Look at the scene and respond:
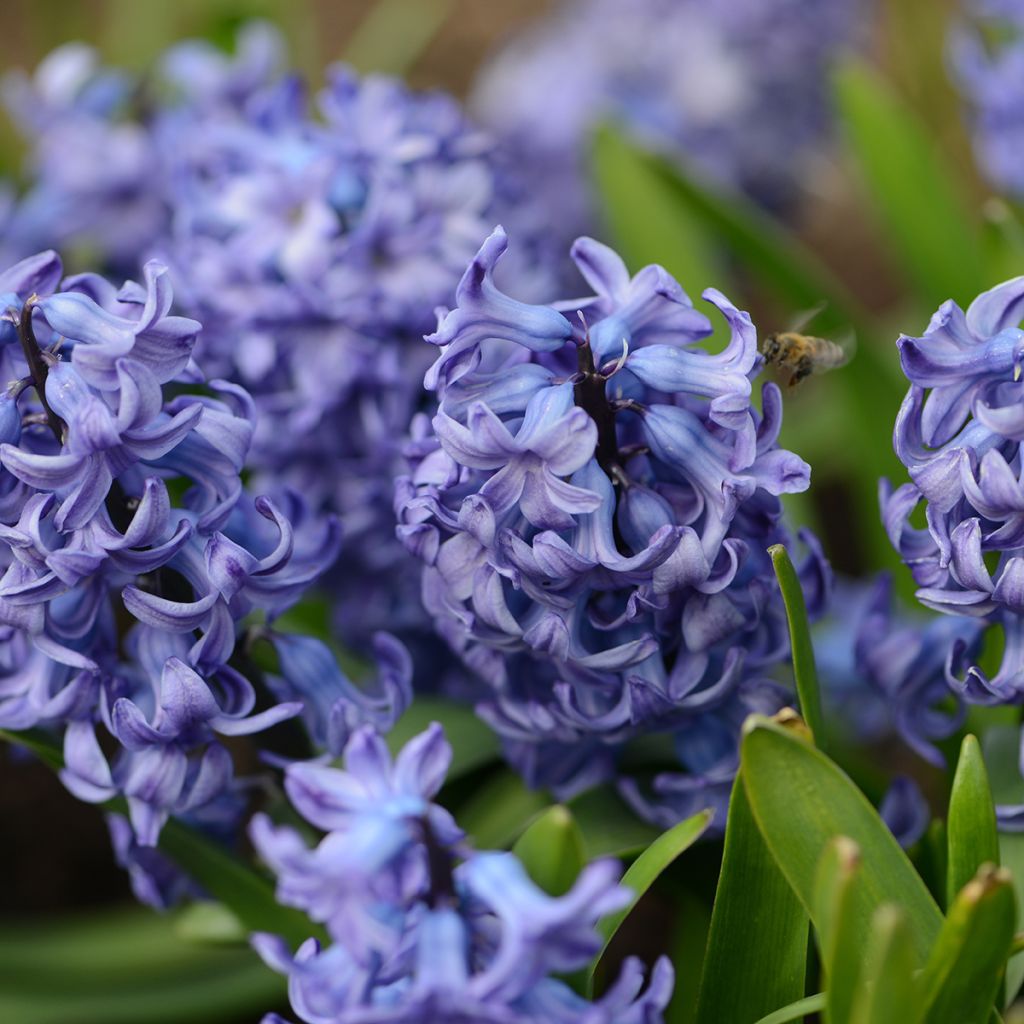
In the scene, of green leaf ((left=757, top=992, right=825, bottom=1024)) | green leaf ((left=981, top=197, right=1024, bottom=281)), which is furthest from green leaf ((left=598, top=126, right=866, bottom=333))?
green leaf ((left=757, top=992, right=825, bottom=1024))

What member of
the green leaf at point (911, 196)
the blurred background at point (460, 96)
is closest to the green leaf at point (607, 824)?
the blurred background at point (460, 96)

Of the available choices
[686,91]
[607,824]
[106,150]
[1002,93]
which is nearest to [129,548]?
[607,824]

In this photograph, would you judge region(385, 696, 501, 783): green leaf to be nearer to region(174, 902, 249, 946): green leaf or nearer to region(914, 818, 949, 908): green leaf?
region(174, 902, 249, 946): green leaf

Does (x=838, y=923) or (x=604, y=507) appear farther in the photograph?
(x=604, y=507)

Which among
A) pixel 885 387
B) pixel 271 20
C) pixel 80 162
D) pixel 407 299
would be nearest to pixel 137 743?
pixel 407 299

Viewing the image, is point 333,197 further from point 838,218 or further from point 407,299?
point 838,218

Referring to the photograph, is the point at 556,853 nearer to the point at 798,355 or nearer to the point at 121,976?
the point at 798,355
